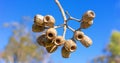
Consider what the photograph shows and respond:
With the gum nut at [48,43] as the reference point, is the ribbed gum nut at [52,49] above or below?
below

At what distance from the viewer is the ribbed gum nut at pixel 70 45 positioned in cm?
149

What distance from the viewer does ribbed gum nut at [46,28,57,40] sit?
147 cm

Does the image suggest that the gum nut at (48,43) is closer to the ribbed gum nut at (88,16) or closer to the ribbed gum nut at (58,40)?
the ribbed gum nut at (58,40)

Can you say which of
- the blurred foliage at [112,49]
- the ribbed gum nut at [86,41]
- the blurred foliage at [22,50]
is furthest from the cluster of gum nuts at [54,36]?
the blurred foliage at [112,49]

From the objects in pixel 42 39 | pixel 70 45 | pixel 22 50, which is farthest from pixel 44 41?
pixel 22 50

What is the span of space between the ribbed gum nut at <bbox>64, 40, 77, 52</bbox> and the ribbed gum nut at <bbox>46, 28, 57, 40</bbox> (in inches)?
2.4

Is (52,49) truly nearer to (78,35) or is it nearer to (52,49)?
(52,49)

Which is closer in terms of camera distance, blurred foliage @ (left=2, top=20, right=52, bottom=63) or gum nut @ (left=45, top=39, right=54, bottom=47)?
gum nut @ (left=45, top=39, right=54, bottom=47)

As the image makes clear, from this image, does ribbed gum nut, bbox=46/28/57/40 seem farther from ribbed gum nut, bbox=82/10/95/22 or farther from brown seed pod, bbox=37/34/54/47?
ribbed gum nut, bbox=82/10/95/22

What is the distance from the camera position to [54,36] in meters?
1.51

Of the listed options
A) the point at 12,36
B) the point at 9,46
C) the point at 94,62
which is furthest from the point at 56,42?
the point at 94,62

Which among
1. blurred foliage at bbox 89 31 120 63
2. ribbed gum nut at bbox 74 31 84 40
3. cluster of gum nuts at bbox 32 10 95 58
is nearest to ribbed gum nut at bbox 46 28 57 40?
cluster of gum nuts at bbox 32 10 95 58

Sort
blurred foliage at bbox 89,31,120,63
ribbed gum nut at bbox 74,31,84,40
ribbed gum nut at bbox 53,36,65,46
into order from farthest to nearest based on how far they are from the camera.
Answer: blurred foliage at bbox 89,31,120,63 → ribbed gum nut at bbox 74,31,84,40 → ribbed gum nut at bbox 53,36,65,46

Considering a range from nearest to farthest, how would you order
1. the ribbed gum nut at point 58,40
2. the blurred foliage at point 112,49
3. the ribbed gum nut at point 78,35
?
the ribbed gum nut at point 58,40
the ribbed gum nut at point 78,35
the blurred foliage at point 112,49
